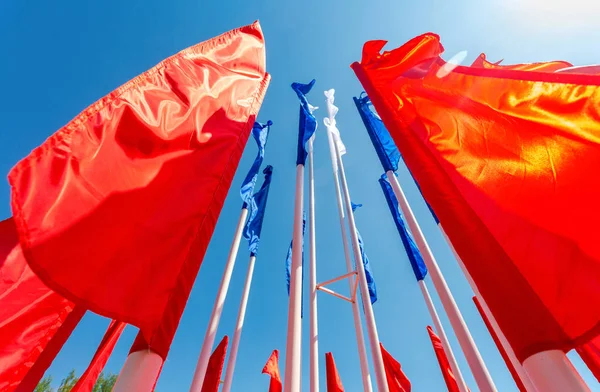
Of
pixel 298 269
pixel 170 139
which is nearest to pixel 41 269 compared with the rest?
pixel 170 139

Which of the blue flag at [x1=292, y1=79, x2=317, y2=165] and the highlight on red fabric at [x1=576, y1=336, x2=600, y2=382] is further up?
the blue flag at [x1=292, y1=79, x2=317, y2=165]

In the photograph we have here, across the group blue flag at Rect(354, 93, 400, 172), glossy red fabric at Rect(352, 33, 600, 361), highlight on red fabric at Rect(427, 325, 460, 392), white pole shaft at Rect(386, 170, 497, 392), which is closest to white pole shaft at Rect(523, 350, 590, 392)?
glossy red fabric at Rect(352, 33, 600, 361)

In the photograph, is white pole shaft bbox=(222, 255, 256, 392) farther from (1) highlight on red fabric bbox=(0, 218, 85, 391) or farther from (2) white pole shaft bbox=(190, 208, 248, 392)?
(1) highlight on red fabric bbox=(0, 218, 85, 391)

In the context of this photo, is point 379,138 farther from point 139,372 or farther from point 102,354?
point 139,372

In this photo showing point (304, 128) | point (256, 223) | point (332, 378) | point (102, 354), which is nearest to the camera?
point (102, 354)

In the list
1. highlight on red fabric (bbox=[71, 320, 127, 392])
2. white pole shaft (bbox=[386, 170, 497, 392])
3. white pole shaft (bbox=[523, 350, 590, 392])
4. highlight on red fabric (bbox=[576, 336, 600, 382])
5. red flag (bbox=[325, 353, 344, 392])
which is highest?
red flag (bbox=[325, 353, 344, 392])

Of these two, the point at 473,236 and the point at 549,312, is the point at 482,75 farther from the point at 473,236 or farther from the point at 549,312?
the point at 549,312

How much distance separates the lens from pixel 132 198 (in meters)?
1.89

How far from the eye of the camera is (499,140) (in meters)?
2.67

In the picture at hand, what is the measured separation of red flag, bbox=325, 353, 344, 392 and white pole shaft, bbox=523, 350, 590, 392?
5756 millimetres

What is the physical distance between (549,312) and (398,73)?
11.0 feet

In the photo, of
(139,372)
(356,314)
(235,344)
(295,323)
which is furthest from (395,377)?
(139,372)

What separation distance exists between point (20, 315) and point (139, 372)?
1782mm

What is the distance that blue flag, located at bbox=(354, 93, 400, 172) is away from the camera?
6.96 metres
